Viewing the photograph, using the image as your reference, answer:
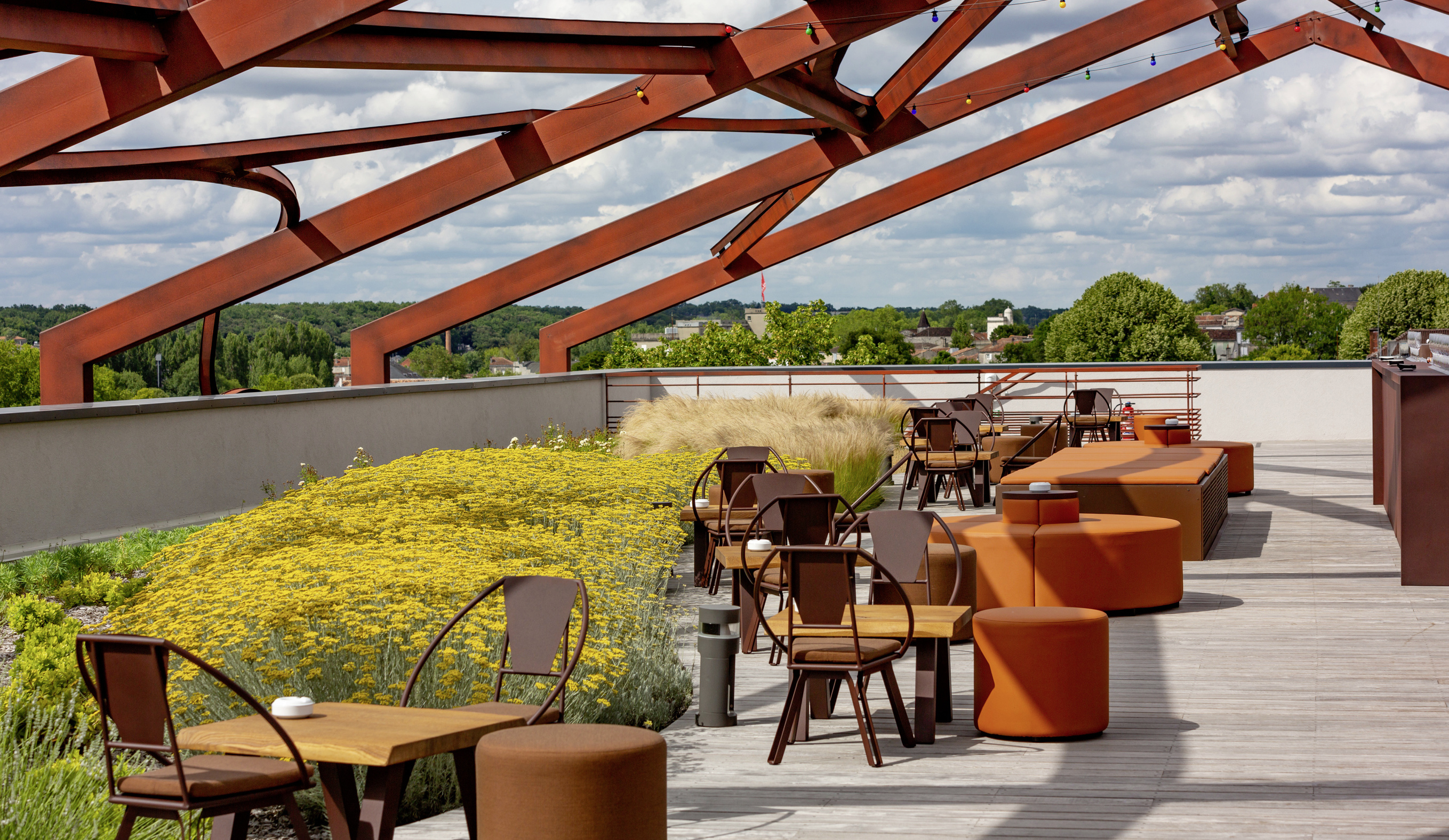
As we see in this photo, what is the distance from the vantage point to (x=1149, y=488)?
9.86 metres

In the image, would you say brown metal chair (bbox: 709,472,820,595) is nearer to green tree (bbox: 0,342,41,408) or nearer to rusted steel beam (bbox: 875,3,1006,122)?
rusted steel beam (bbox: 875,3,1006,122)

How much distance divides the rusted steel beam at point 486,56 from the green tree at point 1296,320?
91.5 metres

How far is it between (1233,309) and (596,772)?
15613 cm

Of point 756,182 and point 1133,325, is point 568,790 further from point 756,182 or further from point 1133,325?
point 1133,325

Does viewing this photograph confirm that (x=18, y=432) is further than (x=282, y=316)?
No

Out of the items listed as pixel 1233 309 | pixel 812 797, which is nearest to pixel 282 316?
pixel 812 797

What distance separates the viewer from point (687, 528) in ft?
40.0

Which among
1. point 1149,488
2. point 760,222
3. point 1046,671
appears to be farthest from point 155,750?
point 760,222

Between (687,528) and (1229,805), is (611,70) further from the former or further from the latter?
(1229,805)

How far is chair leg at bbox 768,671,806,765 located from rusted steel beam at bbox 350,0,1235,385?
11.8m

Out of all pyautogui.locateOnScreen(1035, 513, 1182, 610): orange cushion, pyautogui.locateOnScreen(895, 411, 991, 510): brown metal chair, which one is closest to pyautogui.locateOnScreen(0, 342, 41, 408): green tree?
pyautogui.locateOnScreen(895, 411, 991, 510): brown metal chair

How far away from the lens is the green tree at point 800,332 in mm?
54469

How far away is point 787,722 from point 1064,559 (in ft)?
10.5

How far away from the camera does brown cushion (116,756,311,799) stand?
3168 mm
